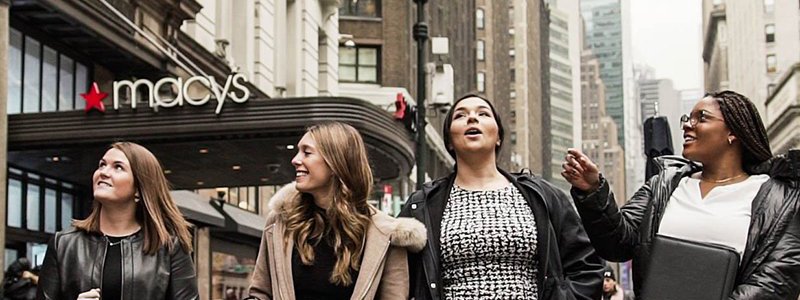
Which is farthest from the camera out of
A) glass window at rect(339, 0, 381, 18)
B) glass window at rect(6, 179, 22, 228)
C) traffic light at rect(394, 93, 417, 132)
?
glass window at rect(339, 0, 381, 18)

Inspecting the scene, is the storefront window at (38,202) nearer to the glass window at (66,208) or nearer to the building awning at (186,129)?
the glass window at (66,208)

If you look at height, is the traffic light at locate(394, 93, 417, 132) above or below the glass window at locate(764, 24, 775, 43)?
below

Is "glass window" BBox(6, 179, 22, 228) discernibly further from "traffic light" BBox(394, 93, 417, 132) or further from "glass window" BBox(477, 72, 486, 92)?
"glass window" BBox(477, 72, 486, 92)

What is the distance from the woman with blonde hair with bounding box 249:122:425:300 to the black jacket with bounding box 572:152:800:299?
0.88m

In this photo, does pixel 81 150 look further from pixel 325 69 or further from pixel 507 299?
pixel 325 69

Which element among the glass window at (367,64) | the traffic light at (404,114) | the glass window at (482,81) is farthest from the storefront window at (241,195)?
the glass window at (482,81)

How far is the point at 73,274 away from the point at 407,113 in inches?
912

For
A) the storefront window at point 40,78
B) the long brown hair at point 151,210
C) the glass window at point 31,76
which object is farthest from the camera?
the glass window at point 31,76

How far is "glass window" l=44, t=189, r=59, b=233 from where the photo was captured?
25469 millimetres

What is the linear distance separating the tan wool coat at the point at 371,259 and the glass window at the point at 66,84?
19892 mm

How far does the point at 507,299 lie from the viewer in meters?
6.23

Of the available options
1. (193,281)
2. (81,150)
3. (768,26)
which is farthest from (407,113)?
(768,26)

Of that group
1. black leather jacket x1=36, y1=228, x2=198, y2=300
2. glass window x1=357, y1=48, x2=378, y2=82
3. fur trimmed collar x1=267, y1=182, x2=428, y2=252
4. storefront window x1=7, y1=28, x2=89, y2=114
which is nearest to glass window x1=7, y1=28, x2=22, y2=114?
storefront window x1=7, y1=28, x2=89, y2=114

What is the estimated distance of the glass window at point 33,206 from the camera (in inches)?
963
